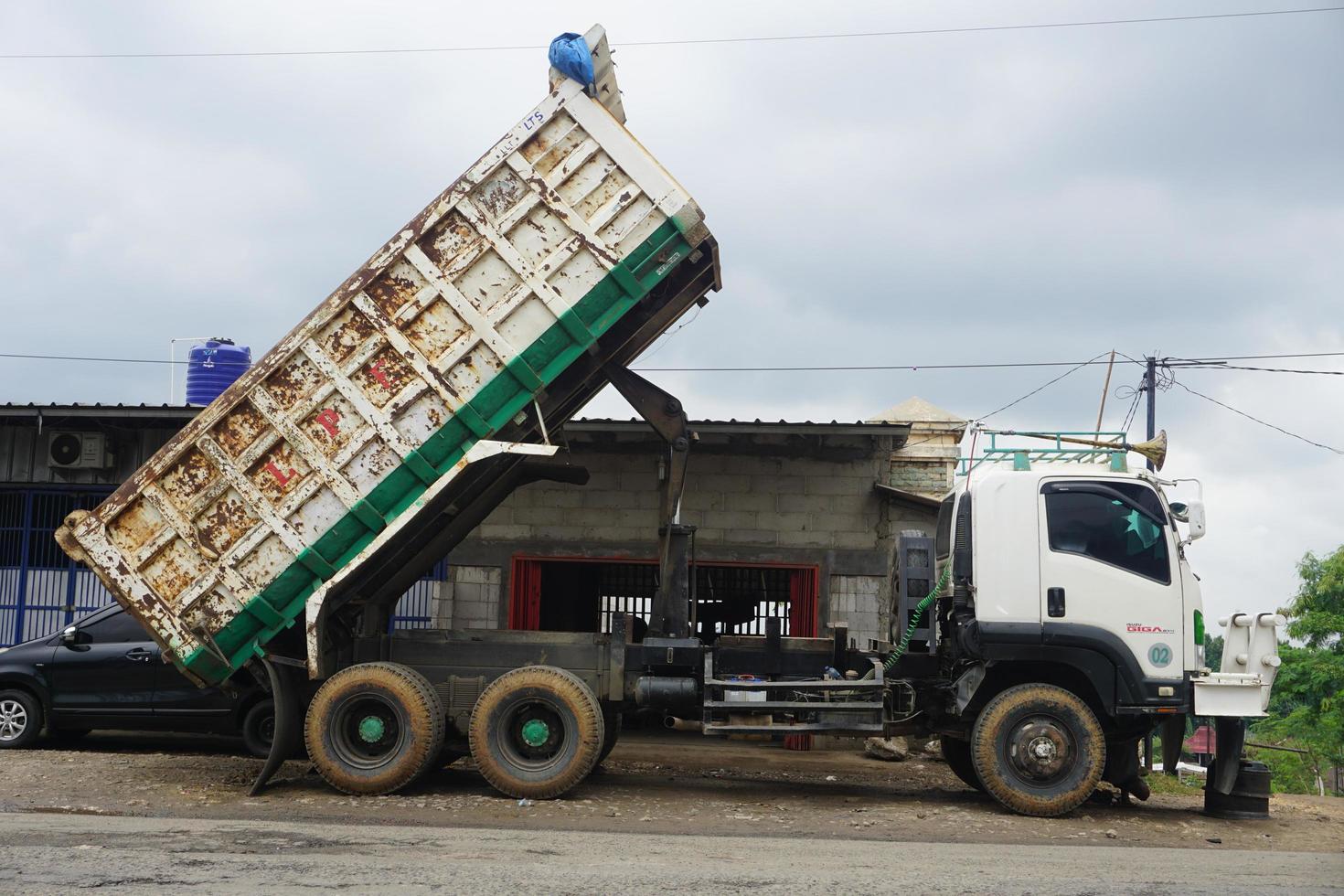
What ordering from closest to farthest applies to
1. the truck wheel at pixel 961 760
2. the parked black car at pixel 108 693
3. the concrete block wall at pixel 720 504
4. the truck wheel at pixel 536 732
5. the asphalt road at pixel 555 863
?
the asphalt road at pixel 555 863 → the truck wheel at pixel 536 732 → the truck wheel at pixel 961 760 → the parked black car at pixel 108 693 → the concrete block wall at pixel 720 504

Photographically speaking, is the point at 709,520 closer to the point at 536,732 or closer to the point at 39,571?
the point at 536,732

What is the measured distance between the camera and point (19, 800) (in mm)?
8766

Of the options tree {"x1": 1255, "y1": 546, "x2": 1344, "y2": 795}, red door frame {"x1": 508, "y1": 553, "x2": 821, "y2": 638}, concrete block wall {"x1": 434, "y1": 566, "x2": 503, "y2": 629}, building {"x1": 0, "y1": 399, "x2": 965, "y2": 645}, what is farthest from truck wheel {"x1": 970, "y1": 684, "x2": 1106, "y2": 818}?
tree {"x1": 1255, "y1": 546, "x2": 1344, "y2": 795}

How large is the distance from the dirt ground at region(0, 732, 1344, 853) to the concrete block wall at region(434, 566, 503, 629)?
2488 millimetres

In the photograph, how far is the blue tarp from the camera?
29.1ft

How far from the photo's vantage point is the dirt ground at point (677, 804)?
834 centimetres

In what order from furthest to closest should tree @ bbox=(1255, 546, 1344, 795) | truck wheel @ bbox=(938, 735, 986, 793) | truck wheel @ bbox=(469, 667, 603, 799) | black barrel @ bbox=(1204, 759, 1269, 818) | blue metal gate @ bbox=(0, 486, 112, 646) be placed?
tree @ bbox=(1255, 546, 1344, 795)
blue metal gate @ bbox=(0, 486, 112, 646)
truck wheel @ bbox=(938, 735, 986, 793)
black barrel @ bbox=(1204, 759, 1269, 818)
truck wheel @ bbox=(469, 667, 603, 799)

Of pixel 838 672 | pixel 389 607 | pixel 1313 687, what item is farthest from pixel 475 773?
pixel 1313 687

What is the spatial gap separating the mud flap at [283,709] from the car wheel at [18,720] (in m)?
3.62

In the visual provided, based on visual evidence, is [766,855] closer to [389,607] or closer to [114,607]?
[389,607]

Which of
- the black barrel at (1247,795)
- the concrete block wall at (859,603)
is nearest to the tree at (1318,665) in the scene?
the concrete block wall at (859,603)

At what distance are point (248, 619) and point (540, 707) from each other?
2.31m

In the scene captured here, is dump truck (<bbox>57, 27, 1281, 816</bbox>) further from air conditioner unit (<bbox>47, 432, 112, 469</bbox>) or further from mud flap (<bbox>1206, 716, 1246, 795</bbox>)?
air conditioner unit (<bbox>47, 432, 112, 469</bbox>)

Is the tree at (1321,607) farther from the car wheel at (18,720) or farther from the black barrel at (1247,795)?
the car wheel at (18,720)
